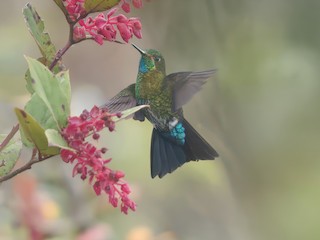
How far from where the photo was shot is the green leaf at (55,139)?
65 centimetres

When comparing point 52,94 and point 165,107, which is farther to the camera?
point 165,107

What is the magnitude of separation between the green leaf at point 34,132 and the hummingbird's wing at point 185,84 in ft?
1.09

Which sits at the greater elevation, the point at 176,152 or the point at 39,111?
the point at 39,111

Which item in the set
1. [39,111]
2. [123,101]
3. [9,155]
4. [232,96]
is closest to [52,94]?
[39,111]

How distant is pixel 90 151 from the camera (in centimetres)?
71

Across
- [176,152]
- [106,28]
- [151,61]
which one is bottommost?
[176,152]

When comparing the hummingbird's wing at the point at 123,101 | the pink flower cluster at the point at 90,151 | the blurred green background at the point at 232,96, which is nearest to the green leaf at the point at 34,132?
the pink flower cluster at the point at 90,151

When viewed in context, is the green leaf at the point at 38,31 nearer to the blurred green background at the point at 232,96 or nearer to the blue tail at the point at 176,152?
the blue tail at the point at 176,152

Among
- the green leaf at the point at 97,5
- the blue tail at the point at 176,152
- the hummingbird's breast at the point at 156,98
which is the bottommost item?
the blue tail at the point at 176,152

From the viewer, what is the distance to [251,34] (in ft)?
9.10

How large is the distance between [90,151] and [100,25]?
149mm

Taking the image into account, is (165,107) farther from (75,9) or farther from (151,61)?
(75,9)

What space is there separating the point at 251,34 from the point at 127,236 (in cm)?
122

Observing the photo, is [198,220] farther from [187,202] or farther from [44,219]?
[44,219]
